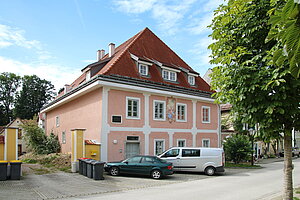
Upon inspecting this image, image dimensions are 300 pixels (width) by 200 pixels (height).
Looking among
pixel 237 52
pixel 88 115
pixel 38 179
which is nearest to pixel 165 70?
pixel 88 115

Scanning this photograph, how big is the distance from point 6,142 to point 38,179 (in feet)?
9.73

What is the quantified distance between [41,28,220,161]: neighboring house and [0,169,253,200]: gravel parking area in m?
3.65

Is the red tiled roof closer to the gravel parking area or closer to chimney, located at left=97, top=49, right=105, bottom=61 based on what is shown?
chimney, located at left=97, top=49, right=105, bottom=61

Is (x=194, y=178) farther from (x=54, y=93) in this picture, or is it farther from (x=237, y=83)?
(x=54, y=93)

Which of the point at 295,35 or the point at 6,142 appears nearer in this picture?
the point at 295,35

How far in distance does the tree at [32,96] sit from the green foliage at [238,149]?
58.6 m

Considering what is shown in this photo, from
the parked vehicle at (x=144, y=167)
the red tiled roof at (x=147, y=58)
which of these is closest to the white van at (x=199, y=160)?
the parked vehicle at (x=144, y=167)

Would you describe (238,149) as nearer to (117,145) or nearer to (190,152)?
(190,152)

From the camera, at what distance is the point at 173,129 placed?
22391 mm

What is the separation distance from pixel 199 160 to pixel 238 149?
27.2 feet

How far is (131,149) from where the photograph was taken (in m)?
19.9

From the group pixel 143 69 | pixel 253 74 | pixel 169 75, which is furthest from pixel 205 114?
pixel 253 74

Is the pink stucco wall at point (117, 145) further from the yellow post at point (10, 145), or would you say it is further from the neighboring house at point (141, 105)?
the yellow post at point (10, 145)

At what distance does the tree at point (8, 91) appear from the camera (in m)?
69.7
